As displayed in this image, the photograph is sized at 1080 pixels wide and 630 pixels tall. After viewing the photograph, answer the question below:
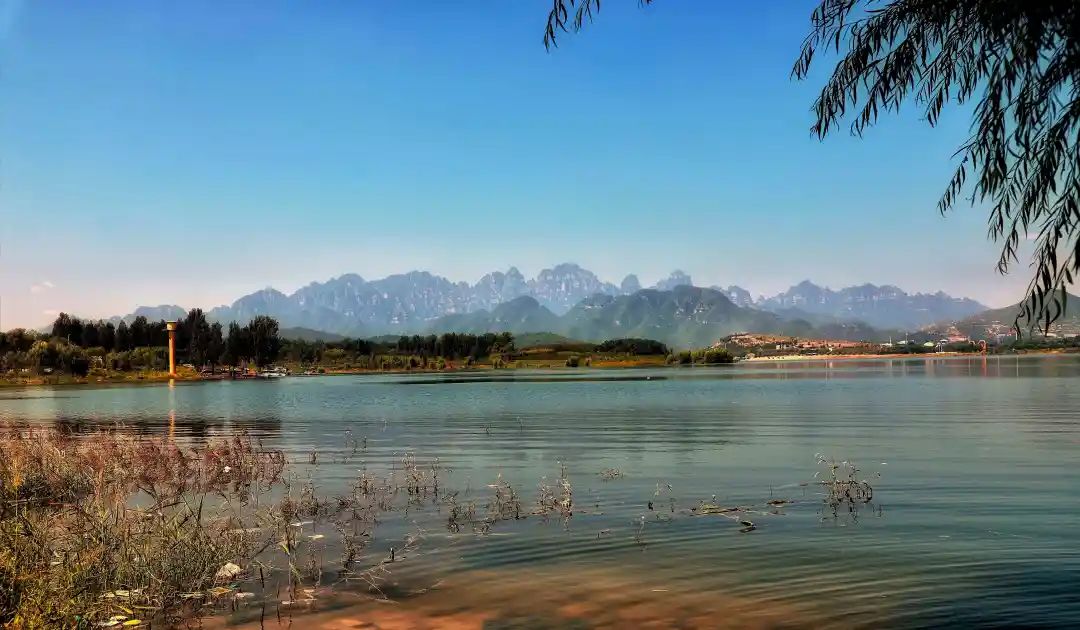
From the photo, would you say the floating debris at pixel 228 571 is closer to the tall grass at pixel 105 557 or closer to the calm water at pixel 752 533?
the tall grass at pixel 105 557

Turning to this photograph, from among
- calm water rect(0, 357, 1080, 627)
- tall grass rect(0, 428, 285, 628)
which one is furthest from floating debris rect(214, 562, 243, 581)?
calm water rect(0, 357, 1080, 627)

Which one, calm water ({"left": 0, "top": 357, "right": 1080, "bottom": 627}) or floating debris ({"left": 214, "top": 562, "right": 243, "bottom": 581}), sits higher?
floating debris ({"left": 214, "top": 562, "right": 243, "bottom": 581})

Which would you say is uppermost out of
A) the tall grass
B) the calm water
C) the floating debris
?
the tall grass

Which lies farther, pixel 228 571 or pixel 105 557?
pixel 228 571

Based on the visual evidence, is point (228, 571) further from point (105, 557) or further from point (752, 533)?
point (752, 533)

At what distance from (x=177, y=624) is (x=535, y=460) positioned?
2014 cm

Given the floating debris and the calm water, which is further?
the floating debris

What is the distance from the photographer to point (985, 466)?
85.7 feet

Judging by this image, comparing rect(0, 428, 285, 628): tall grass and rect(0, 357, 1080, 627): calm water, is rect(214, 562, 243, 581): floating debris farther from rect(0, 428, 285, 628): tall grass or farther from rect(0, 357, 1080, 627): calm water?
rect(0, 357, 1080, 627): calm water

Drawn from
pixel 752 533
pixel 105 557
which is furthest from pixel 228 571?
pixel 752 533

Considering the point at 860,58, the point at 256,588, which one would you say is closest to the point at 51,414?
the point at 256,588

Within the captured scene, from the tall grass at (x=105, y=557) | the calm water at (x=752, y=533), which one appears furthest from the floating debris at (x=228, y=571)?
the calm water at (x=752, y=533)

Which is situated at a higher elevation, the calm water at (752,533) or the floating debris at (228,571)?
the floating debris at (228,571)

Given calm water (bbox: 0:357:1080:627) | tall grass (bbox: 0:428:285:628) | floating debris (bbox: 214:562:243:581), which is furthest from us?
floating debris (bbox: 214:562:243:581)
